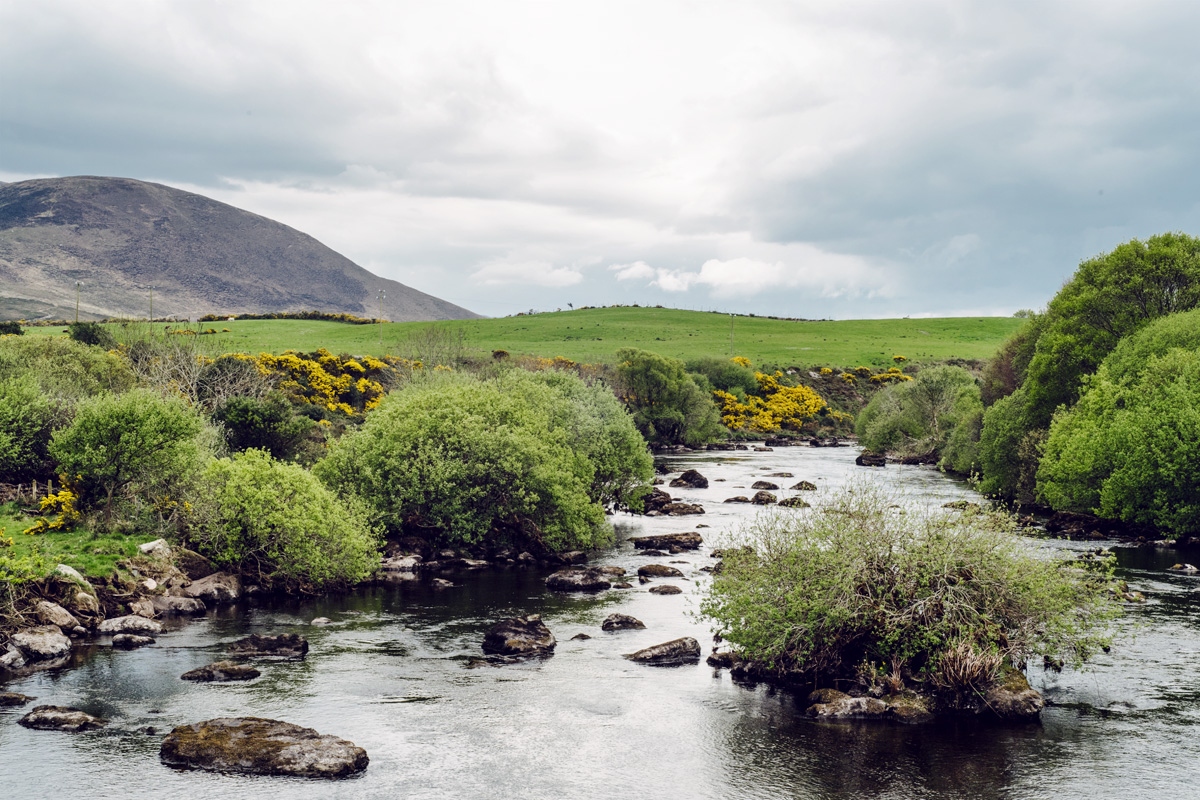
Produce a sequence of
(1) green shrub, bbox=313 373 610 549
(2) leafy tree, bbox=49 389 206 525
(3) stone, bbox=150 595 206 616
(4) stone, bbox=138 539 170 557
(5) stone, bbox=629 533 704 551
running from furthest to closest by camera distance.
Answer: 1. (5) stone, bbox=629 533 704 551
2. (1) green shrub, bbox=313 373 610 549
3. (2) leafy tree, bbox=49 389 206 525
4. (4) stone, bbox=138 539 170 557
5. (3) stone, bbox=150 595 206 616

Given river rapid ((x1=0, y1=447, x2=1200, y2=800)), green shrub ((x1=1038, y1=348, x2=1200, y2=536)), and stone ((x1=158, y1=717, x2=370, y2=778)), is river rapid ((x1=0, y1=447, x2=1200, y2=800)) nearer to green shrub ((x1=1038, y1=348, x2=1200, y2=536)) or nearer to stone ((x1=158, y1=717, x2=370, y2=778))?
stone ((x1=158, y1=717, x2=370, y2=778))

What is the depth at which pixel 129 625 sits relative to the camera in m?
36.5

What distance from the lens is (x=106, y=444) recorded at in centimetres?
4500

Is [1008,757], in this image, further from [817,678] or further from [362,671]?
[362,671]

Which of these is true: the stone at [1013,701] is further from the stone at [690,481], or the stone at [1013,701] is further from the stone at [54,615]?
the stone at [690,481]

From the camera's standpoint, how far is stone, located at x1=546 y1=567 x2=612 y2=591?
46656mm

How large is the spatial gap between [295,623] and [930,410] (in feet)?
349

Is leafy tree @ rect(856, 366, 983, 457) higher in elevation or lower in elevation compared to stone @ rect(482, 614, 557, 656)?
higher

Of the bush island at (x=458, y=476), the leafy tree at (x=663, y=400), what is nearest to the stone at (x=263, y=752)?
the bush island at (x=458, y=476)

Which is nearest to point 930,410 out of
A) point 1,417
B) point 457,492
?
point 457,492

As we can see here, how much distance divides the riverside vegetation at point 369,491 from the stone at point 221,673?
29.1ft

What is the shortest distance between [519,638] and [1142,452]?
43.6 metres

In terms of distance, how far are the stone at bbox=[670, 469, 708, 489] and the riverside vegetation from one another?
668 inches

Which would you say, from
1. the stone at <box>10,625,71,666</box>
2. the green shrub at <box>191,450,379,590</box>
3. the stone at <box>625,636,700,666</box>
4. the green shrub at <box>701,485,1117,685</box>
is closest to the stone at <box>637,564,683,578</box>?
the stone at <box>625,636,700,666</box>
